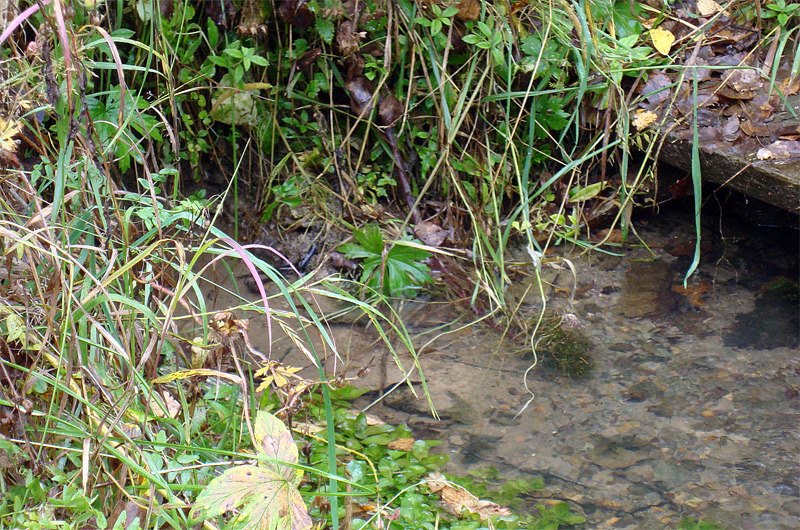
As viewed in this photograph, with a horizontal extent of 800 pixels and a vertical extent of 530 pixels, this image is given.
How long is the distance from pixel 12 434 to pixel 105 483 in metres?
0.20

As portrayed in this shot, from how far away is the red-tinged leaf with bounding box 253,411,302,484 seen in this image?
118cm

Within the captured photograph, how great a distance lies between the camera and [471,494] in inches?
72.0

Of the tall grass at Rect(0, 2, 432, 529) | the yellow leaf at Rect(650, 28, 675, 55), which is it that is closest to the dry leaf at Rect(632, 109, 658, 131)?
the yellow leaf at Rect(650, 28, 675, 55)

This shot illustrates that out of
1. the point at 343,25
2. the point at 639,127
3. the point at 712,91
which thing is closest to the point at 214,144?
the point at 343,25

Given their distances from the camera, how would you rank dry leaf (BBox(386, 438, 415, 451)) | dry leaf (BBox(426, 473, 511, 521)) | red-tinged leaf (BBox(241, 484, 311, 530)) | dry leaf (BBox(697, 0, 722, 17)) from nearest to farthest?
1. red-tinged leaf (BBox(241, 484, 311, 530))
2. dry leaf (BBox(426, 473, 511, 521))
3. dry leaf (BBox(386, 438, 415, 451))
4. dry leaf (BBox(697, 0, 722, 17))

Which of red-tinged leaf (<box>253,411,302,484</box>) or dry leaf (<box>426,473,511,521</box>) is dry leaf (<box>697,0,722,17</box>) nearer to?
dry leaf (<box>426,473,511,521</box>)

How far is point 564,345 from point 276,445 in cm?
143

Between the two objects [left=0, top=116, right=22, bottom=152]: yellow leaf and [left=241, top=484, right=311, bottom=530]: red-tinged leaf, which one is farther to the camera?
[left=0, top=116, right=22, bottom=152]: yellow leaf

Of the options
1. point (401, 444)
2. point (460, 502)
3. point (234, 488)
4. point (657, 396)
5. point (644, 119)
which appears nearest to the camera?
point (234, 488)

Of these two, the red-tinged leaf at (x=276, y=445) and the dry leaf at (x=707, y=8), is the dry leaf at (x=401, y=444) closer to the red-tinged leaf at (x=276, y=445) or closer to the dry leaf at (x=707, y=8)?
the red-tinged leaf at (x=276, y=445)

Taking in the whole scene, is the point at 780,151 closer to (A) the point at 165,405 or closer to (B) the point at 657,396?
(B) the point at 657,396

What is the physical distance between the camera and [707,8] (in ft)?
9.57

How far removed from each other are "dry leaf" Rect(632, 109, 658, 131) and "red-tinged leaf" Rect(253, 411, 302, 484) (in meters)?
2.00

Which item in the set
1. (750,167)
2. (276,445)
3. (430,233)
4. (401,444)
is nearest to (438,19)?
(430,233)
